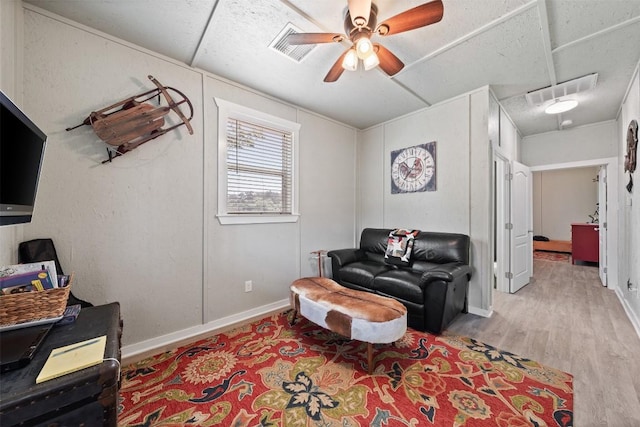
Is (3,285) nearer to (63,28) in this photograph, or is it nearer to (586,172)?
(63,28)

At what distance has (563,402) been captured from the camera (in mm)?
1579

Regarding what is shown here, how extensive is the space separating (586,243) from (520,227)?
10.9 feet

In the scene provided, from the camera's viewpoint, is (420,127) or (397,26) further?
(420,127)

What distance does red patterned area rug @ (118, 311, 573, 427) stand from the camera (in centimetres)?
148

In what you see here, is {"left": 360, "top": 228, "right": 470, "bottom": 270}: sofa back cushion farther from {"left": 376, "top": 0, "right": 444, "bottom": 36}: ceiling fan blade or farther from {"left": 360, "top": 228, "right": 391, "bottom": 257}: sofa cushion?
{"left": 376, "top": 0, "right": 444, "bottom": 36}: ceiling fan blade

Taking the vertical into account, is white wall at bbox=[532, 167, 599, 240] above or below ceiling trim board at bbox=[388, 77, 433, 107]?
below

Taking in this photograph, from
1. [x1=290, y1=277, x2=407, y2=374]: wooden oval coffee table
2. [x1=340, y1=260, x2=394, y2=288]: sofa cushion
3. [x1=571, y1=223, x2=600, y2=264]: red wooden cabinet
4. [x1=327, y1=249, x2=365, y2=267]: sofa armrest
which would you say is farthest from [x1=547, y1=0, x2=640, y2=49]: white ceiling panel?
[x1=571, y1=223, x2=600, y2=264]: red wooden cabinet

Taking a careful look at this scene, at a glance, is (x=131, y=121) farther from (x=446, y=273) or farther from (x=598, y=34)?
(x=598, y=34)

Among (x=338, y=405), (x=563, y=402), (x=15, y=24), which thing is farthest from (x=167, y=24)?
(x=563, y=402)

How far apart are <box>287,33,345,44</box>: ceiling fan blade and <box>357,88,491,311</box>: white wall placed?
7.03 ft

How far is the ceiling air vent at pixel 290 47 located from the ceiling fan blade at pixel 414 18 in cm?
72

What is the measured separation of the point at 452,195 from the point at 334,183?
1640mm

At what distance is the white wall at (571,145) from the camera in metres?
3.87

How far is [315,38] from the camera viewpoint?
5.50ft
